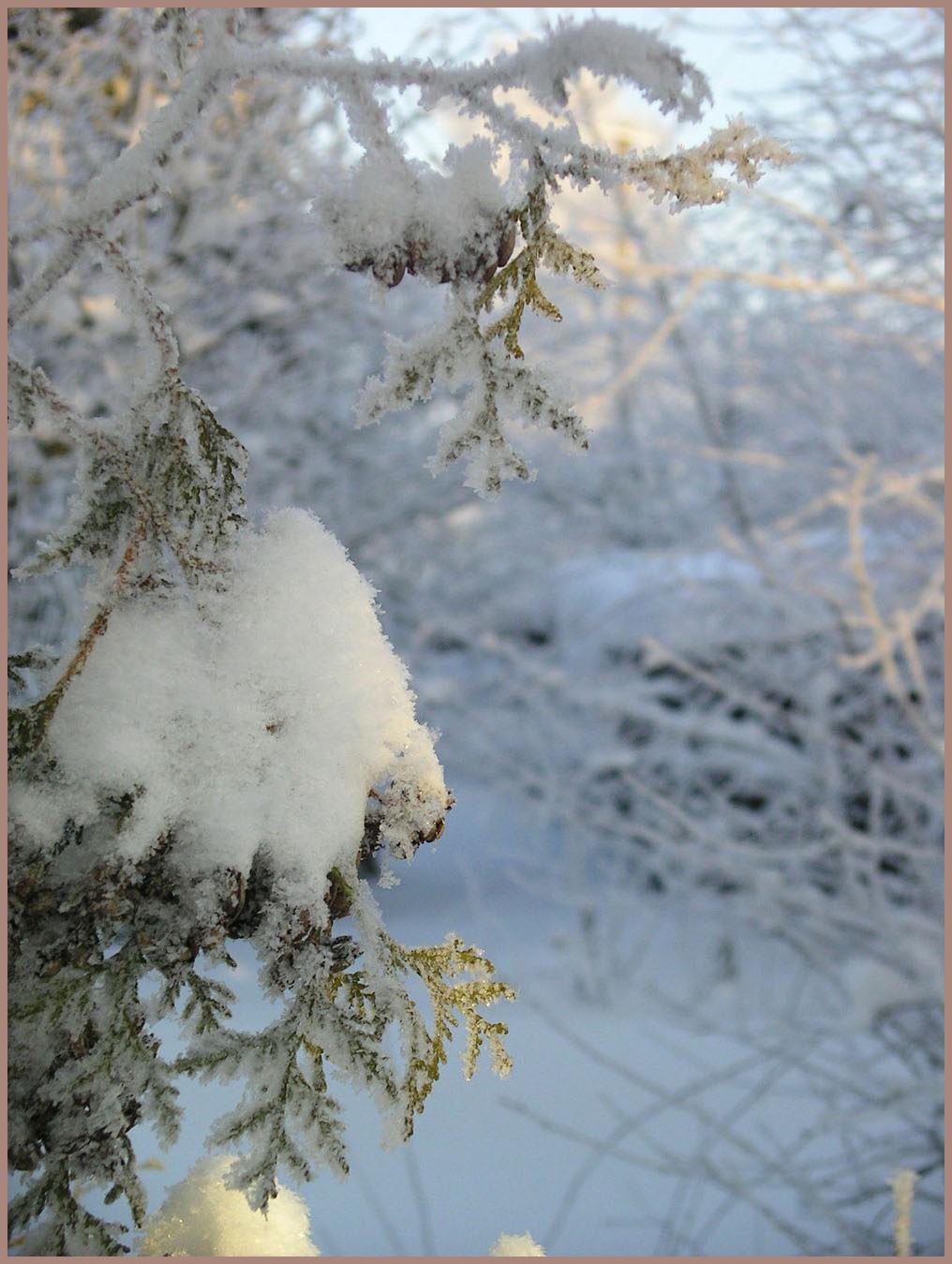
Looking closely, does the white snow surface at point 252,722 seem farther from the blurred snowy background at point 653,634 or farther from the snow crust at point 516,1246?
the blurred snowy background at point 653,634

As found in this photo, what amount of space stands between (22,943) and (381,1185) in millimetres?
4170

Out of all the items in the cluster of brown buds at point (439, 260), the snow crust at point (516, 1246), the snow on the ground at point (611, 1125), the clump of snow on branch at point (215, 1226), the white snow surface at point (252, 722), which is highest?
the snow on the ground at point (611, 1125)

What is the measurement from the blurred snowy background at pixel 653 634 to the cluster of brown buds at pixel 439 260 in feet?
8.85

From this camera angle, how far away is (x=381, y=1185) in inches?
171

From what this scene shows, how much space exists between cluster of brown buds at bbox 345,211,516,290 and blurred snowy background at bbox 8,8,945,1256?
2.70m

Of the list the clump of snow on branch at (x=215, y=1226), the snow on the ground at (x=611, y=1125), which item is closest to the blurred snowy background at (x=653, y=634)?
the snow on the ground at (x=611, y=1125)

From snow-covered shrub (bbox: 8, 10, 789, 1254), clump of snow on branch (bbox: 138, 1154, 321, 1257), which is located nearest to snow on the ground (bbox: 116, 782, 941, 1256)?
clump of snow on branch (bbox: 138, 1154, 321, 1257)

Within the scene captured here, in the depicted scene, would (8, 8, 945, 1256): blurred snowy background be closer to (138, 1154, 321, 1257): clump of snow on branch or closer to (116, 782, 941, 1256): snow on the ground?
(116, 782, 941, 1256): snow on the ground

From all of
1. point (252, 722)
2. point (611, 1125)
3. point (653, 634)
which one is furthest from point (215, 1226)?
point (653, 634)

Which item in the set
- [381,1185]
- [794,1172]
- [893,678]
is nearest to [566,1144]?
[381,1185]

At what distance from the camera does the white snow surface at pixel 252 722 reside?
2.31 ft

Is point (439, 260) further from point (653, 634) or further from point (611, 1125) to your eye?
point (653, 634)

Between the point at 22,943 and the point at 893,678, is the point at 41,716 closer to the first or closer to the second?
the point at 22,943

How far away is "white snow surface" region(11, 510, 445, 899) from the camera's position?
0.70 m
